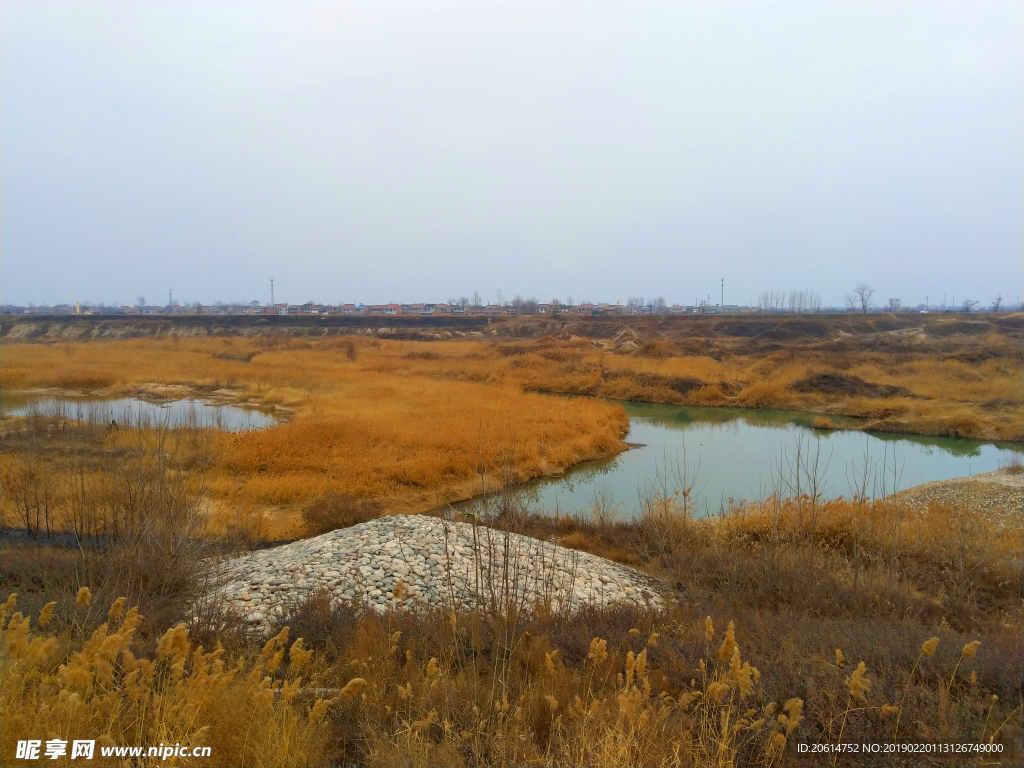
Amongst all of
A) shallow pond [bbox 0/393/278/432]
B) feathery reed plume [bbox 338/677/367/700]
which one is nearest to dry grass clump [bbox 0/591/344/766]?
feathery reed plume [bbox 338/677/367/700]

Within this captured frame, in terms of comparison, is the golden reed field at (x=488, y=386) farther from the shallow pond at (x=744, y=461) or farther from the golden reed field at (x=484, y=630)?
the shallow pond at (x=744, y=461)

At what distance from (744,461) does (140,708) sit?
1850 centimetres

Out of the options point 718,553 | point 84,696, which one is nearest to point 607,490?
point 718,553

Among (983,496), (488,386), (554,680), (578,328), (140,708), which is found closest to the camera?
(140,708)

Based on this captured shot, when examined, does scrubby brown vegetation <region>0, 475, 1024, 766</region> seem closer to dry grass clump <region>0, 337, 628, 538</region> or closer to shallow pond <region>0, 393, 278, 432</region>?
dry grass clump <region>0, 337, 628, 538</region>

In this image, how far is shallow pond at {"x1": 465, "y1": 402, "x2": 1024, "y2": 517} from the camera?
14969 millimetres

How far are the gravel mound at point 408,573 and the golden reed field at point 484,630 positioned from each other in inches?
22.3

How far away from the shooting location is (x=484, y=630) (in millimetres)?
5379

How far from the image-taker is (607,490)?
51.8 feet

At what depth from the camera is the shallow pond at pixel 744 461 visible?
1497cm

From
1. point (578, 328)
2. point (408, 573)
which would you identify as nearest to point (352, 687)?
point (408, 573)

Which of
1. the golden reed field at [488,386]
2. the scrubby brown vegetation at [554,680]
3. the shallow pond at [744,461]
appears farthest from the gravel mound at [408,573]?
the shallow pond at [744,461]

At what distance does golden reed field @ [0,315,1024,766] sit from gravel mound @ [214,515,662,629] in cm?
57

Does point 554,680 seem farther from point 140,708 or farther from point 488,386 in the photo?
point 488,386
